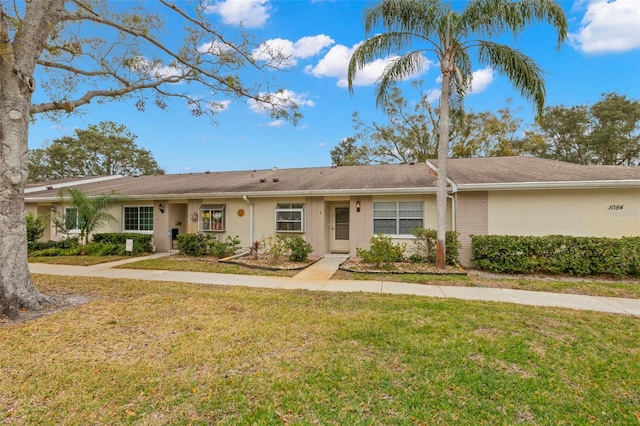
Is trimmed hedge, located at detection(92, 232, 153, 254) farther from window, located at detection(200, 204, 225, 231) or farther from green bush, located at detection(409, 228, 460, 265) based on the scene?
green bush, located at detection(409, 228, 460, 265)

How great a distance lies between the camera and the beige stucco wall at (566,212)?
337 inches

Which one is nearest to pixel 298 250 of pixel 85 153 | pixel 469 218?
pixel 469 218

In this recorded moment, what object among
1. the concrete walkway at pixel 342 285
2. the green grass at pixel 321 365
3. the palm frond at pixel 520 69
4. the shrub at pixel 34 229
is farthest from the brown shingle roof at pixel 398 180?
the green grass at pixel 321 365

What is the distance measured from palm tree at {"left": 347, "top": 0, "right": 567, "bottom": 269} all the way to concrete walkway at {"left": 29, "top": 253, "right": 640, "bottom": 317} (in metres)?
2.34

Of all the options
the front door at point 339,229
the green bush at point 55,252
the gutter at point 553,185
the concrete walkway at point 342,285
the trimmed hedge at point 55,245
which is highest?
the gutter at point 553,185

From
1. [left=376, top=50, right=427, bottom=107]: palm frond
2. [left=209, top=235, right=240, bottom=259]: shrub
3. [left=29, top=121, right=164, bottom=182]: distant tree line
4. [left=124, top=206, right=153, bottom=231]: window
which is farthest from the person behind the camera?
[left=29, top=121, right=164, bottom=182]: distant tree line

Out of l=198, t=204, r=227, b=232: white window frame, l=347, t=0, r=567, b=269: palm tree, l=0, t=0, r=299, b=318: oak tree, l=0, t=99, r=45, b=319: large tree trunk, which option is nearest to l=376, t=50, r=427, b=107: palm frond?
l=347, t=0, r=567, b=269: palm tree

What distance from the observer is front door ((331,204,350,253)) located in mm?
11844

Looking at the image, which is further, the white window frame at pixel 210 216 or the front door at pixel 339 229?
the white window frame at pixel 210 216

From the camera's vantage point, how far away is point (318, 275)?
8.09 m

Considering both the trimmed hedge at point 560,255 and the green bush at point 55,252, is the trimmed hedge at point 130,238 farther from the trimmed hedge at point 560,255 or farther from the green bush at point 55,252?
the trimmed hedge at point 560,255

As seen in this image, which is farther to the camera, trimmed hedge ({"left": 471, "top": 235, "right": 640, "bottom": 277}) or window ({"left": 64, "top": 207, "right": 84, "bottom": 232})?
window ({"left": 64, "top": 207, "right": 84, "bottom": 232})

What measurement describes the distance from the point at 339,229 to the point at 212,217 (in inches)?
208

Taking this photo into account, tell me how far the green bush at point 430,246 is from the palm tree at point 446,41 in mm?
606
